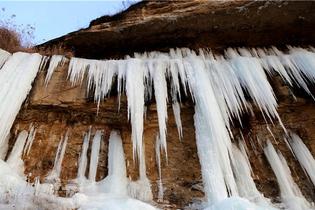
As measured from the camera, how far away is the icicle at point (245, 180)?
7223mm

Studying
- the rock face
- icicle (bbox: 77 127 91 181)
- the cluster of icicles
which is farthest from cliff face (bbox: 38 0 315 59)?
icicle (bbox: 77 127 91 181)

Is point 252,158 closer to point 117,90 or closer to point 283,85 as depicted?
point 283,85

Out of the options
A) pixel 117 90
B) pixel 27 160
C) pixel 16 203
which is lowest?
pixel 16 203

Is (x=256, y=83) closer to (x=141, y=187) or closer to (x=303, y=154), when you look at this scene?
(x=303, y=154)

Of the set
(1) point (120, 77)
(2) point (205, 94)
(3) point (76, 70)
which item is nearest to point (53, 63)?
(3) point (76, 70)

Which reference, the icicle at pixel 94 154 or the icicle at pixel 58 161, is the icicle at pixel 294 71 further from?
the icicle at pixel 58 161

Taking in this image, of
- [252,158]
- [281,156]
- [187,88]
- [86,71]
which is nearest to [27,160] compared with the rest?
[86,71]

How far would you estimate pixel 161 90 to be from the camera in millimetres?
8227

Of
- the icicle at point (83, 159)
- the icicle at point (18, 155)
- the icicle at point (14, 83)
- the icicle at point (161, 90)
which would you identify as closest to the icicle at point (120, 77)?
the icicle at point (161, 90)

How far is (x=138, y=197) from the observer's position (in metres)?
7.22

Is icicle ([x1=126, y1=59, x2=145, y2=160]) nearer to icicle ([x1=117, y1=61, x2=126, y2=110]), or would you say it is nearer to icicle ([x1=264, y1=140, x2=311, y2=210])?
icicle ([x1=117, y1=61, x2=126, y2=110])

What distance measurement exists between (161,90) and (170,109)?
40cm

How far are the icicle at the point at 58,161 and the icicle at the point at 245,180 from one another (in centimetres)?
283

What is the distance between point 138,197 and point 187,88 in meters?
2.20
